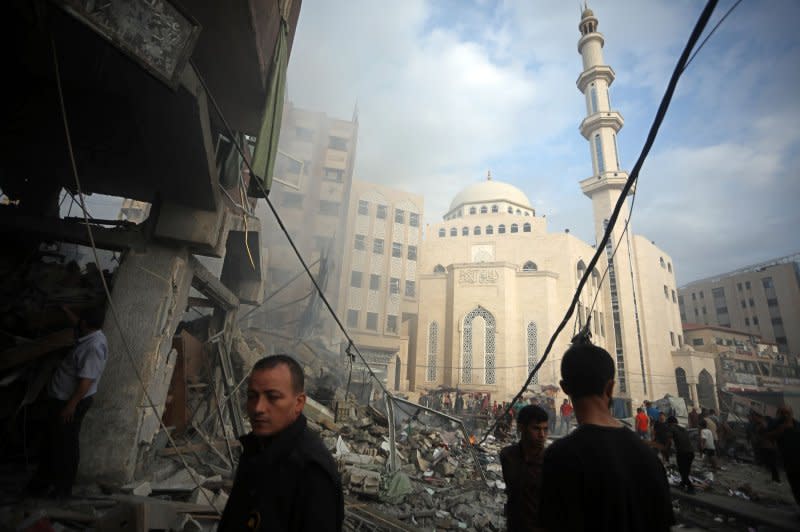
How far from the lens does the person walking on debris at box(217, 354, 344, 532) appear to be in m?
1.39

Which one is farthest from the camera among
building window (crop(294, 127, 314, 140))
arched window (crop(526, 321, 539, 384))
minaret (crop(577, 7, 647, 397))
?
minaret (crop(577, 7, 647, 397))

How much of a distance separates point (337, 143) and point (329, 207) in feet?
20.2

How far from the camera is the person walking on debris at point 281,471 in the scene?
1387 mm

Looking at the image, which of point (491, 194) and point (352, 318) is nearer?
point (352, 318)

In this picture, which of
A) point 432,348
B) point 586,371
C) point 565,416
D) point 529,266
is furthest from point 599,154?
point 586,371

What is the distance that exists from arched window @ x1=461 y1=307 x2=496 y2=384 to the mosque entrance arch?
2082 cm

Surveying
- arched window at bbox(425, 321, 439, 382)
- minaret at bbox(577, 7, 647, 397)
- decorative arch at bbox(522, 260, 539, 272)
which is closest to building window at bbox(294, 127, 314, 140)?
arched window at bbox(425, 321, 439, 382)

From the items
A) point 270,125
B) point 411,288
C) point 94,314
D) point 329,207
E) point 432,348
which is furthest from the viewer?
point 432,348

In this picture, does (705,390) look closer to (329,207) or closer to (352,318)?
(352,318)

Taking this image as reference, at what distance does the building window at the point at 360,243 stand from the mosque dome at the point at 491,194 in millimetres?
22532

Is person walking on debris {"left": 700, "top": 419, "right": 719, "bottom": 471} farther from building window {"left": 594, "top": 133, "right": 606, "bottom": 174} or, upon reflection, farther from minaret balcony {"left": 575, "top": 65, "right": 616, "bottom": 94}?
minaret balcony {"left": 575, "top": 65, "right": 616, "bottom": 94}

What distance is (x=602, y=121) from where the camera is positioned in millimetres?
37125

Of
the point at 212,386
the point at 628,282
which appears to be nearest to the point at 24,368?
the point at 212,386

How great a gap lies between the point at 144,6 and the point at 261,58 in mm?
2065
